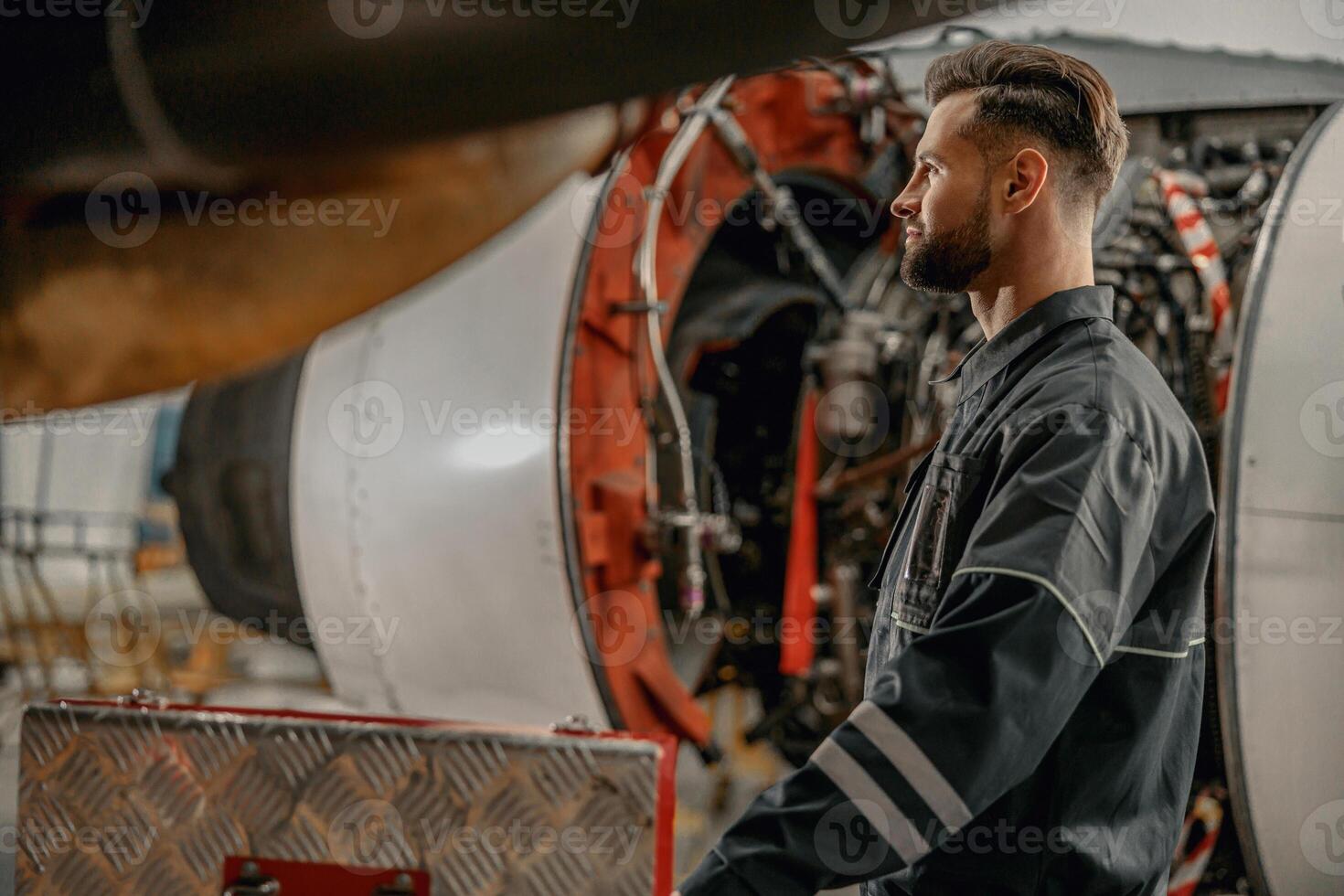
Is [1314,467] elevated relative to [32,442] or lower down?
lower down

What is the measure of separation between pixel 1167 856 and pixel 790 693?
2.69 meters

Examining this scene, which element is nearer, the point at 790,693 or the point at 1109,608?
the point at 1109,608

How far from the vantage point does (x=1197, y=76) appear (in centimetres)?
391

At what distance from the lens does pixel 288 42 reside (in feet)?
3.39

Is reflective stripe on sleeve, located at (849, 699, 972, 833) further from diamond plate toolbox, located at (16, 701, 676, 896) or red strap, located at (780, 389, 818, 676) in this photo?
red strap, located at (780, 389, 818, 676)

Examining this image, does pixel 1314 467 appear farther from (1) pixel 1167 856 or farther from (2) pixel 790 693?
(2) pixel 790 693

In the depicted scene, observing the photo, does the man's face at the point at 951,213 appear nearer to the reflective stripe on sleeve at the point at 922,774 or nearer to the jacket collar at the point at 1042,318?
the jacket collar at the point at 1042,318

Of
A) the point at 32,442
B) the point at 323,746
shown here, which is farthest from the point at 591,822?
the point at 32,442

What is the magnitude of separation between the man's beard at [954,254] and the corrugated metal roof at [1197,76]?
93.3 inches

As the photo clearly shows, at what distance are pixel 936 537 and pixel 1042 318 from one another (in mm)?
337

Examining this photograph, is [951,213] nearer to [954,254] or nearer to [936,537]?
[954,254]

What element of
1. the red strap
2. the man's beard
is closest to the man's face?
the man's beard

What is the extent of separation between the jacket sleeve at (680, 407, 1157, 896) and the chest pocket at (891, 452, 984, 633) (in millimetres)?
181

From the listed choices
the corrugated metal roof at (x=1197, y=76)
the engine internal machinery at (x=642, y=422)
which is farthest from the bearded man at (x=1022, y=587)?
the corrugated metal roof at (x=1197, y=76)
